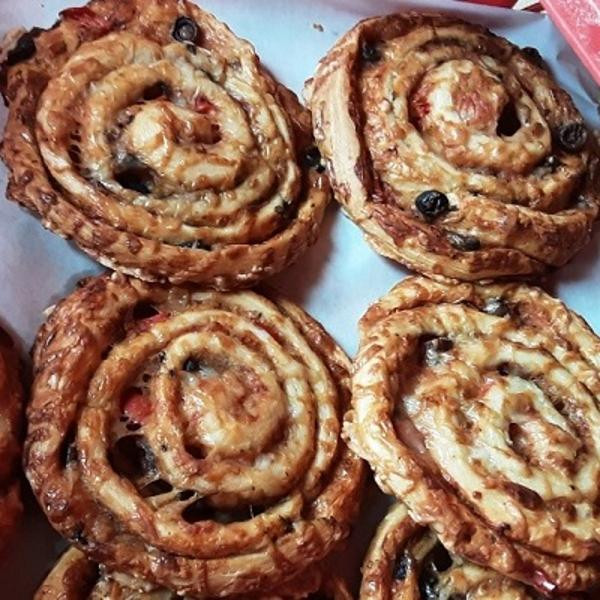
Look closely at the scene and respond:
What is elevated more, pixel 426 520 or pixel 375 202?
pixel 375 202

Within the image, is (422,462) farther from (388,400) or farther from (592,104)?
(592,104)

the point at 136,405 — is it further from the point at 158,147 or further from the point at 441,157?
the point at 441,157

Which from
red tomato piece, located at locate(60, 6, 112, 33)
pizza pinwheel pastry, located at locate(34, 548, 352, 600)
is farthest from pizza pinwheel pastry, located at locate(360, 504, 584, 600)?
red tomato piece, located at locate(60, 6, 112, 33)

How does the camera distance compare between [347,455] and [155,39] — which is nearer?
[347,455]

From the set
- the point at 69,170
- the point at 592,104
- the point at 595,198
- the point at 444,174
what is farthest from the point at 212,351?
Result: the point at 592,104

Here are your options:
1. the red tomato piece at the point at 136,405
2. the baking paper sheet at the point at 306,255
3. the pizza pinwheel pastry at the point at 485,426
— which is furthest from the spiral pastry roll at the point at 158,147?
the pizza pinwheel pastry at the point at 485,426
